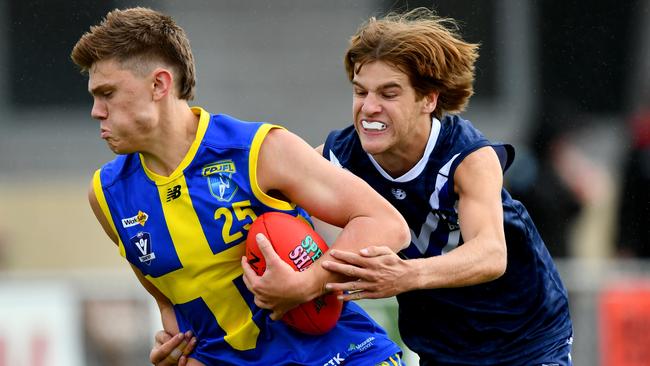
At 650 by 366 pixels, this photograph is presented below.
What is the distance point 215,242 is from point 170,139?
463 mm

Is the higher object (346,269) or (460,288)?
A: (346,269)

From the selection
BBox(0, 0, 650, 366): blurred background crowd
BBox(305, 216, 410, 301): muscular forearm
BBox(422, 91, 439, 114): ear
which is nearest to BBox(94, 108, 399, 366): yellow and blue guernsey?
BBox(305, 216, 410, 301): muscular forearm

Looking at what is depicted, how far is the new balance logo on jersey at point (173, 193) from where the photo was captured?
5.09m

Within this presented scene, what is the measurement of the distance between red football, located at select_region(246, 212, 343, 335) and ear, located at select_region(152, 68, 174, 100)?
65cm

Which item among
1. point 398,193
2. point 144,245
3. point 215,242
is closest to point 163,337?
point 144,245

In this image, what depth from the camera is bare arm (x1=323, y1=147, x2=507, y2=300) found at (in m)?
4.83

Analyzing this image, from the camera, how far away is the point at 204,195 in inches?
199

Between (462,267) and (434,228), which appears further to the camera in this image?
(434,228)

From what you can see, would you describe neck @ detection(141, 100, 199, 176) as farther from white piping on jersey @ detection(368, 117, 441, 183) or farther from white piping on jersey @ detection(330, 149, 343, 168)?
white piping on jersey @ detection(368, 117, 441, 183)

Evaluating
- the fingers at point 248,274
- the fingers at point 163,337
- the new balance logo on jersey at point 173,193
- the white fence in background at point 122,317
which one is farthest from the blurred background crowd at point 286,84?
the fingers at point 248,274

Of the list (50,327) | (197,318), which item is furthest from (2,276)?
(197,318)

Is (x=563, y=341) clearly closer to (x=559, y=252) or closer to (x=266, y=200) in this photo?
(x=266, y=200)

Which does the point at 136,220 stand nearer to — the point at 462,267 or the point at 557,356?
the point at 462,267

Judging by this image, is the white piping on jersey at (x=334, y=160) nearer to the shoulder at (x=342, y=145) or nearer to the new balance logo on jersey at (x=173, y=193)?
the shoulder at (x=342, y=145)
